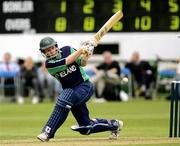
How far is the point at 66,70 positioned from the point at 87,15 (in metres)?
12.0

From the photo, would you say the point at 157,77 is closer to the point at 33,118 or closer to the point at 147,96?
the point at 147,96

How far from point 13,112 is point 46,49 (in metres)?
8.52

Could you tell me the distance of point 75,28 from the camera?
2338 cm

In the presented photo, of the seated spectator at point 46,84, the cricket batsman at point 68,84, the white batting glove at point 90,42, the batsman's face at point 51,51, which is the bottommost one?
the seated spectator at point 46,84

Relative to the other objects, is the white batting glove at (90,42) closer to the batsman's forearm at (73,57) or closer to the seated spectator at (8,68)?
the batsman's forearm at (73,57)

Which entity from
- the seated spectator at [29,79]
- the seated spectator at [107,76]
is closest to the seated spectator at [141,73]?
the seated spectator at [107,76]

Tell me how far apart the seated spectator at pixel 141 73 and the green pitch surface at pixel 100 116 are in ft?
3.46

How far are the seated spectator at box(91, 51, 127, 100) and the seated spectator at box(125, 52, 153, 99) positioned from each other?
128cm

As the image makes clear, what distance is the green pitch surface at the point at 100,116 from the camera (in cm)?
1141

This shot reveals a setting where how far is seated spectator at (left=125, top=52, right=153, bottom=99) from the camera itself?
24656 millimetres

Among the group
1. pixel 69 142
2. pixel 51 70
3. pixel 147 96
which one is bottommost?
pixel 147 96

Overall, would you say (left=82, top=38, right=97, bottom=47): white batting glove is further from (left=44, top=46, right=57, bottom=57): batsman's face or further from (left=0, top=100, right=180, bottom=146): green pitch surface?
(left=0, top=100, right=180, bottom=146): green pitch surface

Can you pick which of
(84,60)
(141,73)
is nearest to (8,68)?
(141,73)

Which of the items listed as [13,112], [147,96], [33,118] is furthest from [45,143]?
[147,96]
